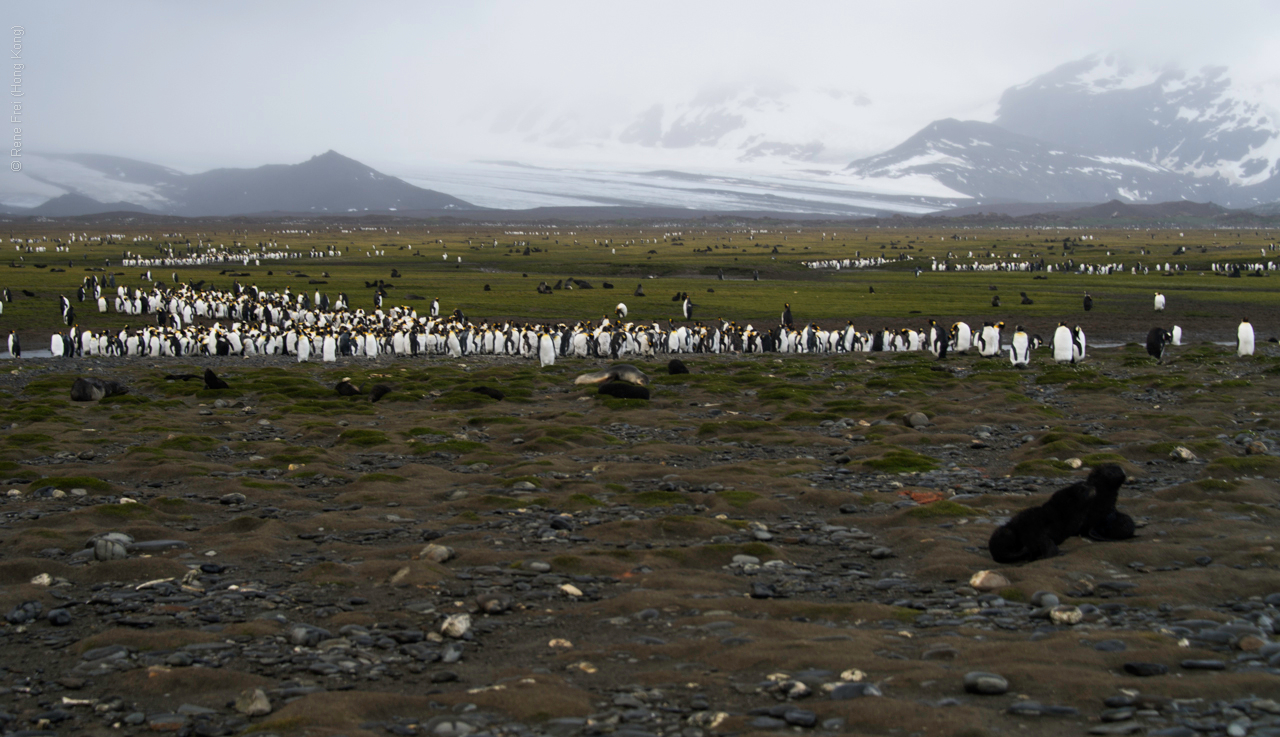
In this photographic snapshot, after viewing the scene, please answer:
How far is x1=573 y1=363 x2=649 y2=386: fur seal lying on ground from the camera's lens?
18159mm

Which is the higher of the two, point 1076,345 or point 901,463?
point 1076,345

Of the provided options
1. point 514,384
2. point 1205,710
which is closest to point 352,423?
point 514,384

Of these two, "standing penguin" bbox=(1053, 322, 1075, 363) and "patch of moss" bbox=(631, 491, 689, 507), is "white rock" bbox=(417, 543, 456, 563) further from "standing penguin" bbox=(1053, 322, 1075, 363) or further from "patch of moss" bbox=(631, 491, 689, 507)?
"standing penguin" bbox=(1053, 322, 1075, 363)

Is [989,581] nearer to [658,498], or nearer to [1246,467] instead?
[658,498]

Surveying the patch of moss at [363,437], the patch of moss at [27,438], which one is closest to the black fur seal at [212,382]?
the patch of moss at [27,438]

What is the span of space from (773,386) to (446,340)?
1339 centimetres

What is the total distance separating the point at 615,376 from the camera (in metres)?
18.3

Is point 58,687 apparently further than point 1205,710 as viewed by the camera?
Yes

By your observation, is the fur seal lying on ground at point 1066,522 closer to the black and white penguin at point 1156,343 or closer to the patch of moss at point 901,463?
the patch of moss at point 901,463

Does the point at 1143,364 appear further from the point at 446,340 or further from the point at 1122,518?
the point at 446,340

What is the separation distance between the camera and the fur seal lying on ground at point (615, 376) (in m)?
18.2

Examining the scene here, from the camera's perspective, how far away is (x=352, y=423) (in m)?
14.2

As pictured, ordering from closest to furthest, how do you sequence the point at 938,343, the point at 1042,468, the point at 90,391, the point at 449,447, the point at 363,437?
the point at 1042,468 → the point at 449,447 → the point at 363,437 → the point at 90,391 → the point at 938,343

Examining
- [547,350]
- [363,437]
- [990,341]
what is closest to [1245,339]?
[990,341]
